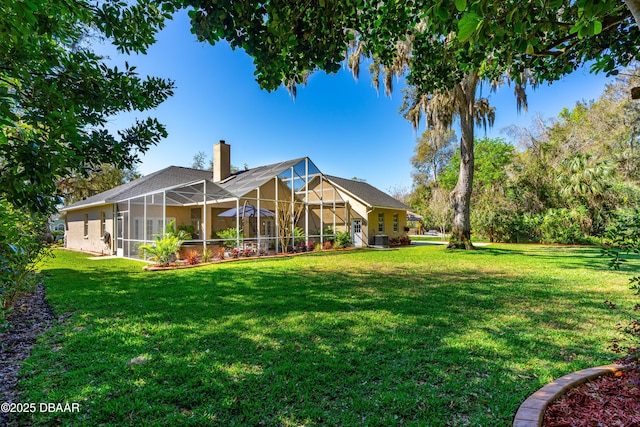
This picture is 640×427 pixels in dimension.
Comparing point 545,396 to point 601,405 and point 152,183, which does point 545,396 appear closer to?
point 601,405

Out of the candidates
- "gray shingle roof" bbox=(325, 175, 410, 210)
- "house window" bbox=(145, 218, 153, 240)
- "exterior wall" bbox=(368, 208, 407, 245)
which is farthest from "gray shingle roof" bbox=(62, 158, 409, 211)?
"house window" bbox=(145, 218, 153, 240)

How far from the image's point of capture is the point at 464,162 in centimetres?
1733

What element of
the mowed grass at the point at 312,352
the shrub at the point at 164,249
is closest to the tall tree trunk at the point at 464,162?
the mowed grass at the point at 312,352

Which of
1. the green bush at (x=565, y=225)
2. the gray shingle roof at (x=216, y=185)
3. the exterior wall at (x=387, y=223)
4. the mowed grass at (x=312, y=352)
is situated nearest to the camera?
the mowed grass at (x=312, y=352)

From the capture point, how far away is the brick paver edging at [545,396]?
2164 millimetres

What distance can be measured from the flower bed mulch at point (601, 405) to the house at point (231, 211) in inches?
501

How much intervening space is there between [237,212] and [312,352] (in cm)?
1071

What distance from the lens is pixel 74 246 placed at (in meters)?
21.5

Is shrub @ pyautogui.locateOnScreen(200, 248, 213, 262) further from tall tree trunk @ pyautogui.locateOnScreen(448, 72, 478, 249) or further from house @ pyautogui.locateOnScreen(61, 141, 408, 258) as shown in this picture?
tall tree trunk @ pyautogui.locateOnScreen(448, 72, 478, 249)

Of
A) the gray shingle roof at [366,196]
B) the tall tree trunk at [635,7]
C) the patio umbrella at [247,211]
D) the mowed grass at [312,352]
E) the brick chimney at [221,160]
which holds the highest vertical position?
the brick chimney at [221,160]

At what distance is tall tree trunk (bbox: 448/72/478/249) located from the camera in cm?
1658

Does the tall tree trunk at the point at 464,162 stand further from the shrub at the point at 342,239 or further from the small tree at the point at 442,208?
the small tree at the point at 442,208

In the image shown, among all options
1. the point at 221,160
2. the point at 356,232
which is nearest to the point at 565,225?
the point at 356,232

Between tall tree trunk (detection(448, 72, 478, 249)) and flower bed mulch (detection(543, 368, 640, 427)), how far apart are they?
15.9 meters
